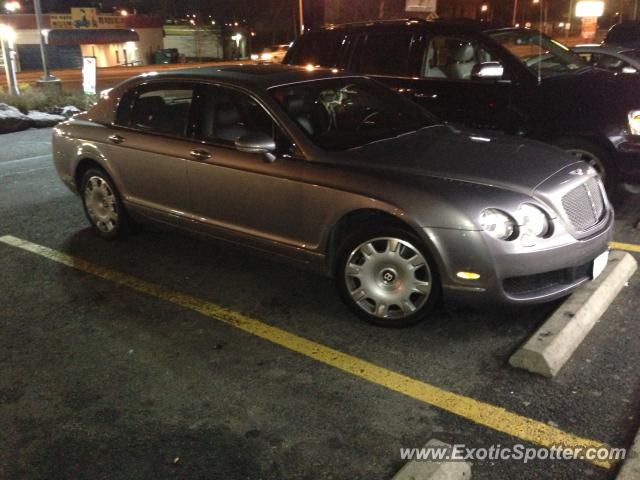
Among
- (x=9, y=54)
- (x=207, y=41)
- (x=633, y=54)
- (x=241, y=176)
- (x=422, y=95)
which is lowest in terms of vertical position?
(x=241, y=176)

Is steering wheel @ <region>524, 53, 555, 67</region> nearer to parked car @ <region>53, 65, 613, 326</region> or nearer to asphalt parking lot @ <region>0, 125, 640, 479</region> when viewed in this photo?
parked car @ <region>53, 65, 613, 326</region>

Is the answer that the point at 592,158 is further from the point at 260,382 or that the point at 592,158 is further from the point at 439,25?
the point at 260,382

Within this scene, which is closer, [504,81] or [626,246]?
[626,246]

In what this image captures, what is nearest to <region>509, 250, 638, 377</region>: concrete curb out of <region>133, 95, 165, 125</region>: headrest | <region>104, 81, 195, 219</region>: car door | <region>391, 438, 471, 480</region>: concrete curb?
<region>391, 438, 471, 480</region>: concrete curb

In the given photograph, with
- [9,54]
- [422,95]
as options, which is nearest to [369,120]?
[422,95]

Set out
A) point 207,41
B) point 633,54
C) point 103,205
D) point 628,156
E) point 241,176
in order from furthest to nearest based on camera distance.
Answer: point 207,41 → point 633,54 → point 628,156 → point 103,205 → point 241,176

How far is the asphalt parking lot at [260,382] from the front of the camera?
2881 millimetres

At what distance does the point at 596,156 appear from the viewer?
6.04m

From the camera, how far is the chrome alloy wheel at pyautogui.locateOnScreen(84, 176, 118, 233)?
18.6 ft

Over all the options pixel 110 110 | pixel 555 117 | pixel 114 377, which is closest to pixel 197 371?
pixel 114 377

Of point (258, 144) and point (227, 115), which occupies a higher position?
point (227, 115)

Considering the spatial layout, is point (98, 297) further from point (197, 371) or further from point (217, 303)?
point (197, 371)

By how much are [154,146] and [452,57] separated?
11.0 ft

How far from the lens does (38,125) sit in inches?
529
